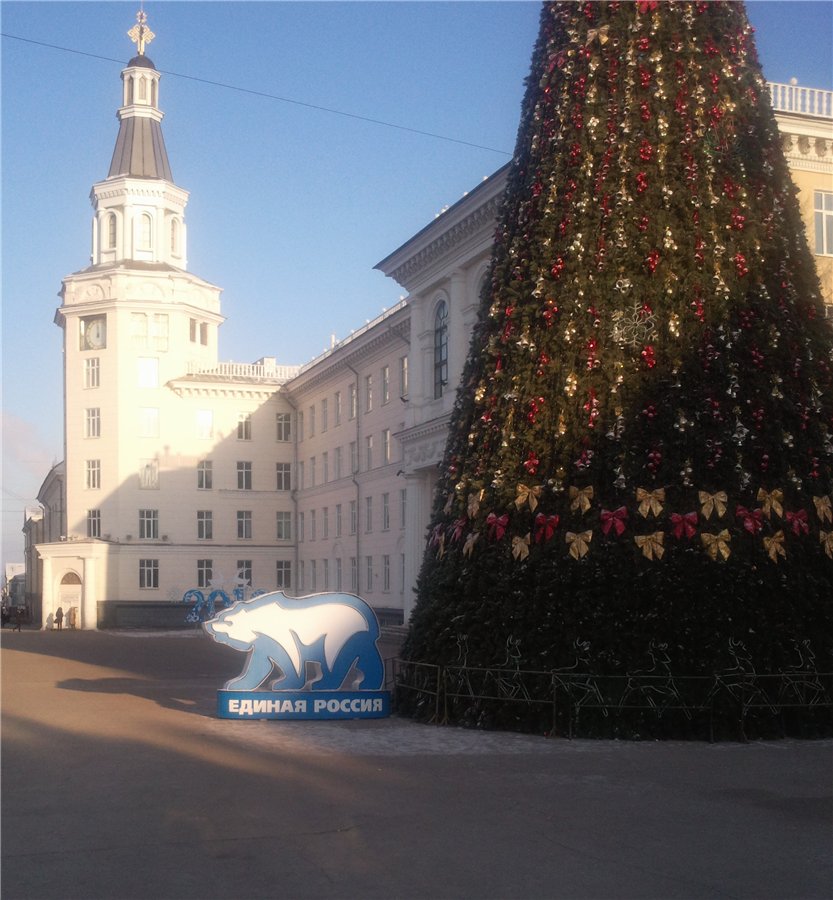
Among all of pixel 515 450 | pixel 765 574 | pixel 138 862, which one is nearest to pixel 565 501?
pixel 515 450

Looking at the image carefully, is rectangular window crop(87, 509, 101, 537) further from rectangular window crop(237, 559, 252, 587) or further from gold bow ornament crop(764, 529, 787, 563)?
gold bow ornament crop(764, 529, 787, 563)

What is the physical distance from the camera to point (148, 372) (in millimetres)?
63625

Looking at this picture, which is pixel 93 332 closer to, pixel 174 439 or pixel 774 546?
pixel 174 439

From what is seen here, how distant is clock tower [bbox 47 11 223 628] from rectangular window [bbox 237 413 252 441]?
12.2 feet

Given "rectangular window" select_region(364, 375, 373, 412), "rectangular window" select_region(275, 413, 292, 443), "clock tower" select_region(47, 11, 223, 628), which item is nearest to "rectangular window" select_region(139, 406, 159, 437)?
"clock tower" select_region(47, 11, 223, 628)

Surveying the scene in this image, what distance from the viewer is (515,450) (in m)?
14.8

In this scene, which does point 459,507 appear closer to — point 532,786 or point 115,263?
point 532,786

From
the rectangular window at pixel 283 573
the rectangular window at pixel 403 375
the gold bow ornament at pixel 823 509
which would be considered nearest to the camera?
the gold bow ornament at pixel 823 509

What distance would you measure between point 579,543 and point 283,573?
178 feet

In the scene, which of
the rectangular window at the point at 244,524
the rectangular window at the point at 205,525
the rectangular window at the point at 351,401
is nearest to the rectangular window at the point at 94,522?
the rectangular window at the point at 205,525

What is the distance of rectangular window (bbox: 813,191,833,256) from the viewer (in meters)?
27.0

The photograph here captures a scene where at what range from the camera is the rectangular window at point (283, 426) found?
67875mm

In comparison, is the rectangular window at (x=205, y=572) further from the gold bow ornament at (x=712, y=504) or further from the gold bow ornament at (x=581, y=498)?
the gold bow ornament at (x=712, y=504)

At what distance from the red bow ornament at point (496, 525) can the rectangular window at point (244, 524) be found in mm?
52841
